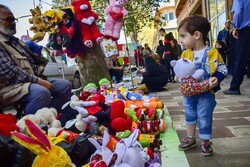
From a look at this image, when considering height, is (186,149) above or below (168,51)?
below

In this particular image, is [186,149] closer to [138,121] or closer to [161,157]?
[161,157]

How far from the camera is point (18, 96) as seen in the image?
7.84ft

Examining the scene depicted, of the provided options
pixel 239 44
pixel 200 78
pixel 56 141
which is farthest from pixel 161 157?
pixel 239 44

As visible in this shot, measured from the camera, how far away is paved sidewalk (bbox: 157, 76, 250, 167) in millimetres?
1869

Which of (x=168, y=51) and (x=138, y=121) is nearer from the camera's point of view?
(x=138, y=121)

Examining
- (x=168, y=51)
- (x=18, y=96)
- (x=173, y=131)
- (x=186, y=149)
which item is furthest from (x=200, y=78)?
(x=168, y=51)

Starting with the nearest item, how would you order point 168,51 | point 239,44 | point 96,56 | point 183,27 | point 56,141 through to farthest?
point 56,141 → point 183,27 → point 239,44 → point 96,56 → point 168,51

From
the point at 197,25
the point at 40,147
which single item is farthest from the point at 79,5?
the point at 40,147

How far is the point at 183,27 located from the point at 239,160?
108 centimetres

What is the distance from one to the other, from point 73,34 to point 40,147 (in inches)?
119

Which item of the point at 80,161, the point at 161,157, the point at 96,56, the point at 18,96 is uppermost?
the point at 96,56

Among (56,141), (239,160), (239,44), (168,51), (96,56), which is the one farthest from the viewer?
(168,51)

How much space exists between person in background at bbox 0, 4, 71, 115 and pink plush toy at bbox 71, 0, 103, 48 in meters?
1.33

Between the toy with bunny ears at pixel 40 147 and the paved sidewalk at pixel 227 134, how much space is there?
1.00 metres
